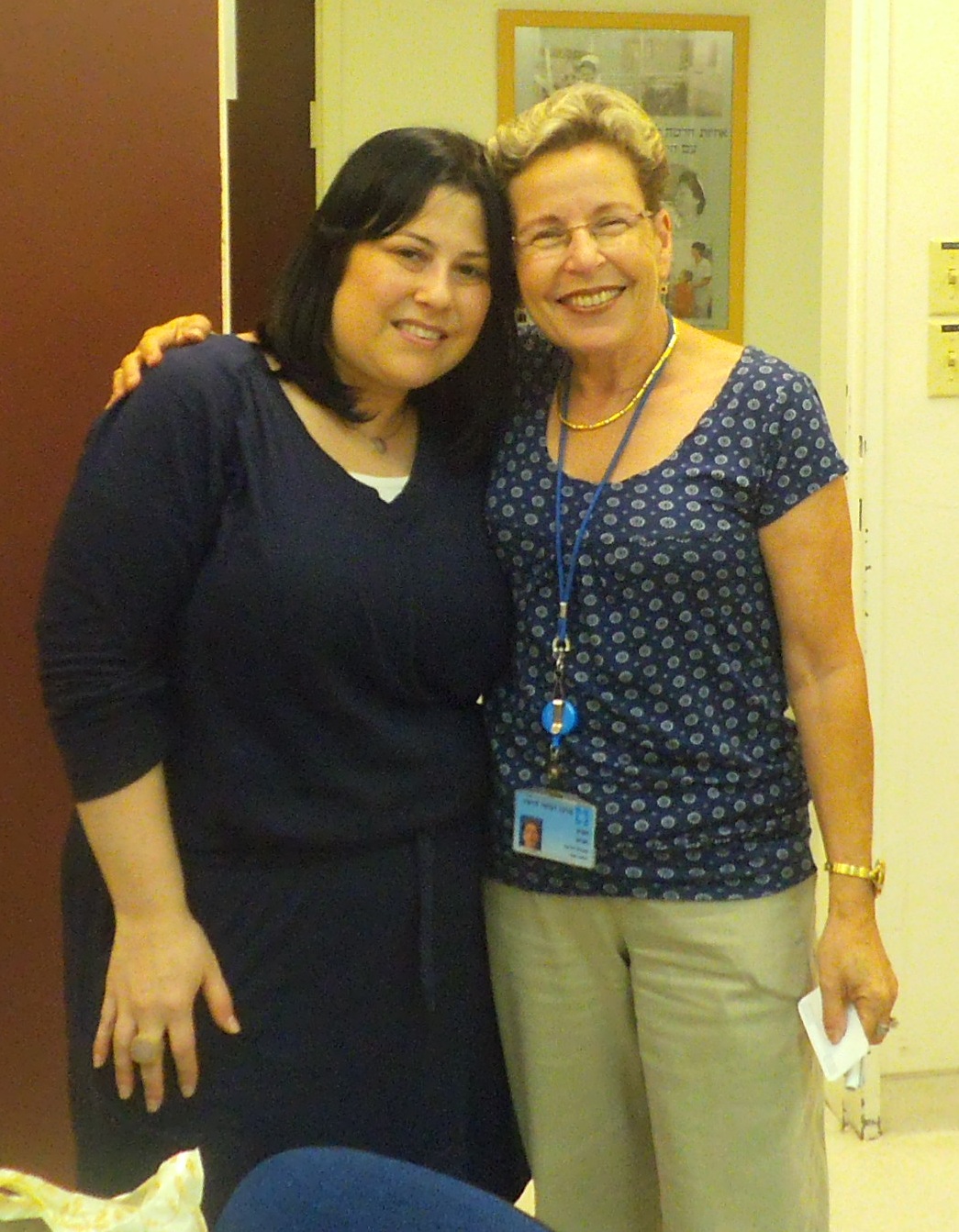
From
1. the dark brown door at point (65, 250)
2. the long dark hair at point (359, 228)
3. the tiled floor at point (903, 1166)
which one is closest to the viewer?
the long dark hair at point (359, 228)

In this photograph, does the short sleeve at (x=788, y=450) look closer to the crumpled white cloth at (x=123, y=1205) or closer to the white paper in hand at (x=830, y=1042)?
the white paper in hand at (x=830, y=1042)

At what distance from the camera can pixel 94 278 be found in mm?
1541

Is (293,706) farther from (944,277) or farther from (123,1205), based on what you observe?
(944,277)

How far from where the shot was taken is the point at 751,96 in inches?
136

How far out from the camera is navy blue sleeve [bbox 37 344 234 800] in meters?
1.23

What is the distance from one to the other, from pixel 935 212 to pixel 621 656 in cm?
141

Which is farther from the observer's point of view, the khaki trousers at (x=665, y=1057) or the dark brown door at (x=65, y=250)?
the dark brown door at (x=65, y=250)

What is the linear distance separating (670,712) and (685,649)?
7 cm

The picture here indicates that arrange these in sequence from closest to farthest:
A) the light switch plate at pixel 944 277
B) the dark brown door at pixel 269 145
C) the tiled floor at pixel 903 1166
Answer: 1. the tiled floor at pixel 903 1166
2. the light switch plate at pixel 944 277
3. the dark brown door at pixel 269 145

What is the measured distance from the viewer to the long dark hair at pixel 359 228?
1.34 meters

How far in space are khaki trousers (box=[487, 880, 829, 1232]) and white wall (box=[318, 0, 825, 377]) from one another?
2457mm

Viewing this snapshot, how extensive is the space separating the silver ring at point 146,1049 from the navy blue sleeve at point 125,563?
0.25m

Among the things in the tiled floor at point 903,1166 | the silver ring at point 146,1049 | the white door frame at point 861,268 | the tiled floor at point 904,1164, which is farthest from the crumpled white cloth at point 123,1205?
the white door frame at point 861,268

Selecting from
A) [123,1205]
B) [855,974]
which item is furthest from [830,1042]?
[123,1205]
